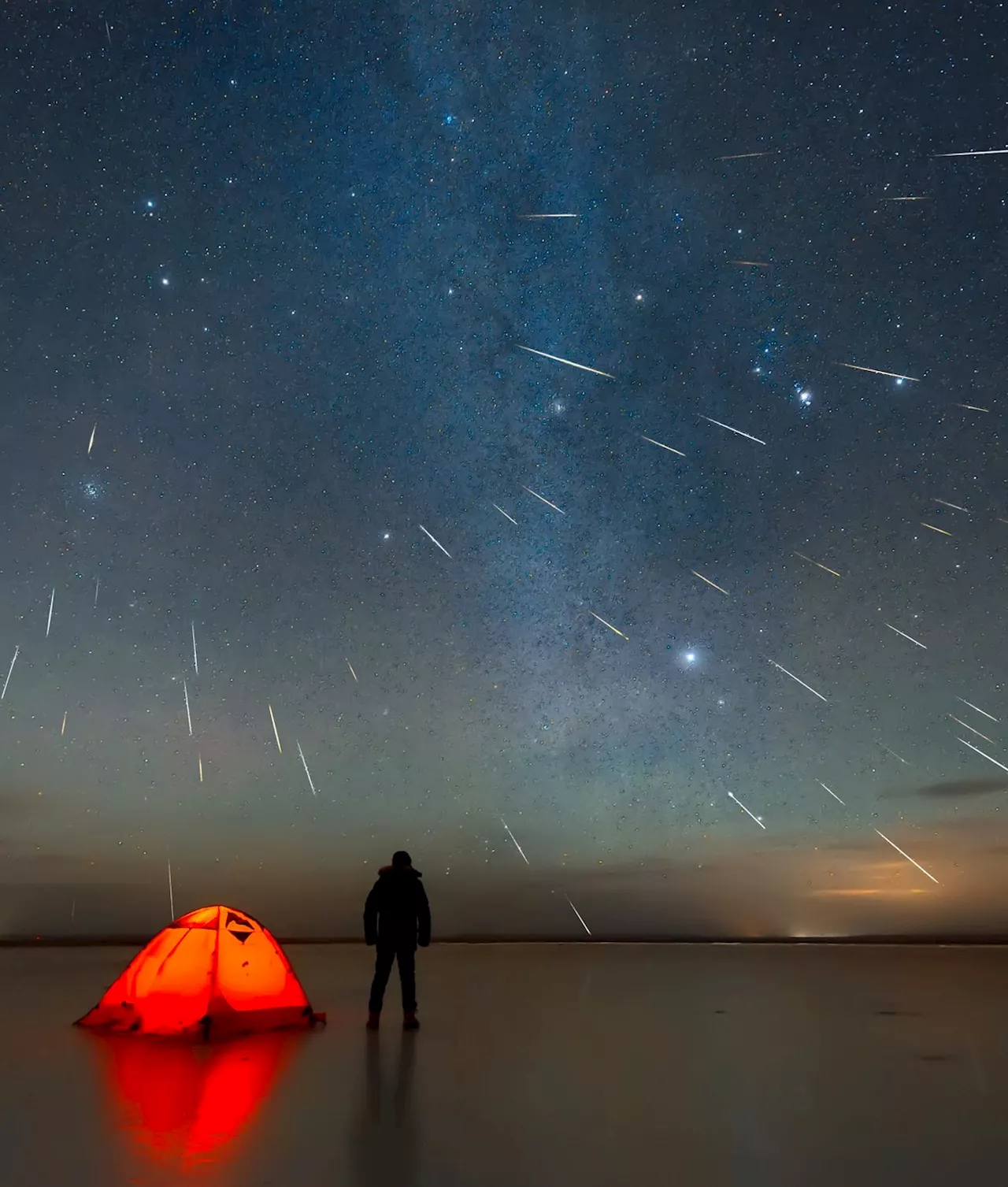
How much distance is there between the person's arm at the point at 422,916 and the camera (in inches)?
392

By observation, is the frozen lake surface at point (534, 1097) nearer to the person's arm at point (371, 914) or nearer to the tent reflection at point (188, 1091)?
the tent reflection at point (188, 1091)

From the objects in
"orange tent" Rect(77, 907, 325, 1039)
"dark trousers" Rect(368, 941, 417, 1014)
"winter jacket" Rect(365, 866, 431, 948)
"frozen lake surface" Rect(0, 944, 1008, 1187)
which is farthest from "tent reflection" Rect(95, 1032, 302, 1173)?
"winter jacket" Rect(365, 866, 431, 948)

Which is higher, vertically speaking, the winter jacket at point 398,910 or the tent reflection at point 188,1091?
the winter jacket at point 398,910

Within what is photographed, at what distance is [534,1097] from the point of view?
6.41m

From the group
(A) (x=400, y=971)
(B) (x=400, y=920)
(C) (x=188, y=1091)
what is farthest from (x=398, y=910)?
(C) (x=188, y=1091)

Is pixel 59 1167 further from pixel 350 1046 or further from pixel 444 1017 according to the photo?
pixel 444 1017

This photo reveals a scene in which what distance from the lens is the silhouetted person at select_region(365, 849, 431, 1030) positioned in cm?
983

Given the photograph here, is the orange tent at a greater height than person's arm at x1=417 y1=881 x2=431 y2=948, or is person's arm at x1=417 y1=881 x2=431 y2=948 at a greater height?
person's arm at x1=417 y1=881 x2=431 y2=948

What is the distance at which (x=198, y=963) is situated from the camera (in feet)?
31.2

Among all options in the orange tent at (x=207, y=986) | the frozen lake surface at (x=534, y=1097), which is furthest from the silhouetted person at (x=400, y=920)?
the orange tent at (x=207, y=986)

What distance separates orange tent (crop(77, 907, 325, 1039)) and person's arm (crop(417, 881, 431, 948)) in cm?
148

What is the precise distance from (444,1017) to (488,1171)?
268 inches

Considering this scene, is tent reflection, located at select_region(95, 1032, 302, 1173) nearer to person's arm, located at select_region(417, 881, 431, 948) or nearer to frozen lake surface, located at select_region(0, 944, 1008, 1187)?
frozen lake surface, located at select_region(0, 944, 1008, 1187)

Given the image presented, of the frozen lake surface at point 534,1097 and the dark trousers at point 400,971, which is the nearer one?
the frozen lake surface at point 534,1097
